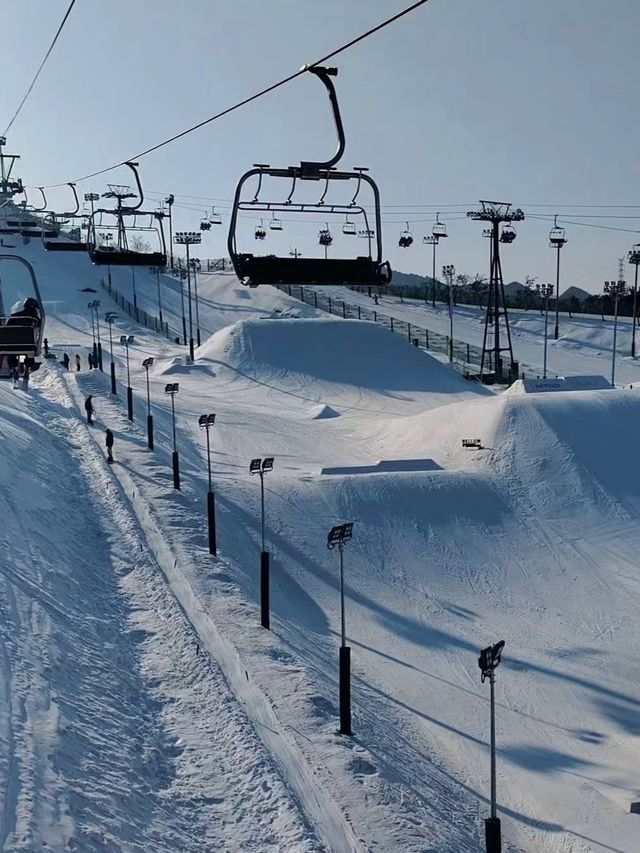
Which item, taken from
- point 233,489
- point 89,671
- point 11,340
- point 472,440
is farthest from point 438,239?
point 89,671

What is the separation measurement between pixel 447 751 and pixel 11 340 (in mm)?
10103

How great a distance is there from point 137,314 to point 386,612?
53.1 meters

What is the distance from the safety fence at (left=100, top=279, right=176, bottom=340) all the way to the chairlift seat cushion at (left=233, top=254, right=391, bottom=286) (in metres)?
52.1

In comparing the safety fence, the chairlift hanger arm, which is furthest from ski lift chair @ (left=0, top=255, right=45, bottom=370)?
the safety fence

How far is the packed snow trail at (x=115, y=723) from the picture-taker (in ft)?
21.9

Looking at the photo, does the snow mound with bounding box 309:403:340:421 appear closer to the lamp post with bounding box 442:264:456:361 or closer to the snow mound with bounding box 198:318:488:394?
the snow mound with bounding box 198:318:488:394

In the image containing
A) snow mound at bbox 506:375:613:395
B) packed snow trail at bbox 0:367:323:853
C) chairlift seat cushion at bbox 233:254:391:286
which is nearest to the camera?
packed snow trail at bbox 0:367:323:853

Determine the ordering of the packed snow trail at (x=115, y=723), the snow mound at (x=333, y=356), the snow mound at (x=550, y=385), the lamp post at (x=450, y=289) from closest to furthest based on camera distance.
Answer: the packed snow trail at (x=115, y=723), the snow mound at (x=550, y=385), the snow mound at (x=333, y=356), the lamp post at (x=450, y=289)

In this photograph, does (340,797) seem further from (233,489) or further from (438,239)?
(438,239)

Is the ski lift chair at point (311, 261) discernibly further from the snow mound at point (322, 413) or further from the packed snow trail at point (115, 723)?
the snow mound at point (322, 413)

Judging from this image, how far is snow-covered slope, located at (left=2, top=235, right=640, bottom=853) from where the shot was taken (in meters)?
7.98

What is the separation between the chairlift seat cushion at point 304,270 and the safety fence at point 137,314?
52107mm

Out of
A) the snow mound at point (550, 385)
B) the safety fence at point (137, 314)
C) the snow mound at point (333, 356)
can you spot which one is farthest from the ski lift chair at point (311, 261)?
the safety fence at point (137, 314)

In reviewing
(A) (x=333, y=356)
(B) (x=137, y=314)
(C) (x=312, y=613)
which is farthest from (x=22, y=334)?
(B) (x=137, y=314)
